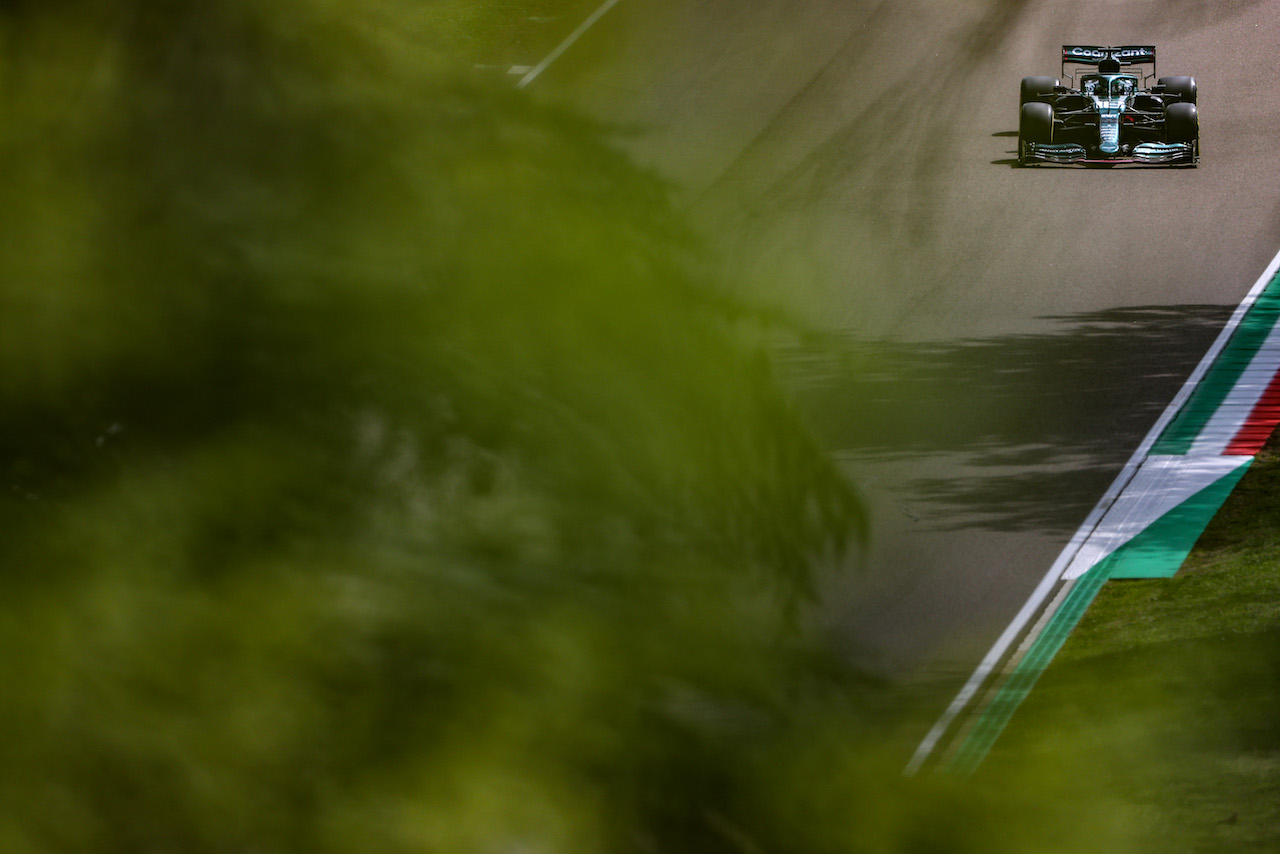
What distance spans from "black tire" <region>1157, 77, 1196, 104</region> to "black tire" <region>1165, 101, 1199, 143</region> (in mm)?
148

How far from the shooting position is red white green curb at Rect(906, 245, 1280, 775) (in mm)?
9529

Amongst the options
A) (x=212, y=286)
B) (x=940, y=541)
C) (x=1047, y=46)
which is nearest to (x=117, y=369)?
→ (x=212, y=286)

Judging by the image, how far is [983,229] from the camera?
16016 millimetres

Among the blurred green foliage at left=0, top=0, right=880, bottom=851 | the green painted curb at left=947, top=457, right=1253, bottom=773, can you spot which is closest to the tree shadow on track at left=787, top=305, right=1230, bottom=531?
the green painted curb at left=947, top=457, right=1253, bottom=773

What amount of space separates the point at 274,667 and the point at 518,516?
24cm

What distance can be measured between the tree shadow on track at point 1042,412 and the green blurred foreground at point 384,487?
8608 mm

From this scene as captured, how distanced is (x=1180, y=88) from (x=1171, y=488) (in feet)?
25.6

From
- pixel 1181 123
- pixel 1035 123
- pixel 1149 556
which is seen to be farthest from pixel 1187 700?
pixel 1181 123

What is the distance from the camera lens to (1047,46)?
789 inches

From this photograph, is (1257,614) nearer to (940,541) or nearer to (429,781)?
(940,541)

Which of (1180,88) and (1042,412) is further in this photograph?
(1180,88)

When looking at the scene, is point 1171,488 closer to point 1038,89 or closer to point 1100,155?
point 1100,155

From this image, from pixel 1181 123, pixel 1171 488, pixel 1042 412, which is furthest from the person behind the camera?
pixel 1181 123

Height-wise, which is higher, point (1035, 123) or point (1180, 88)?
point (1180, 88)
